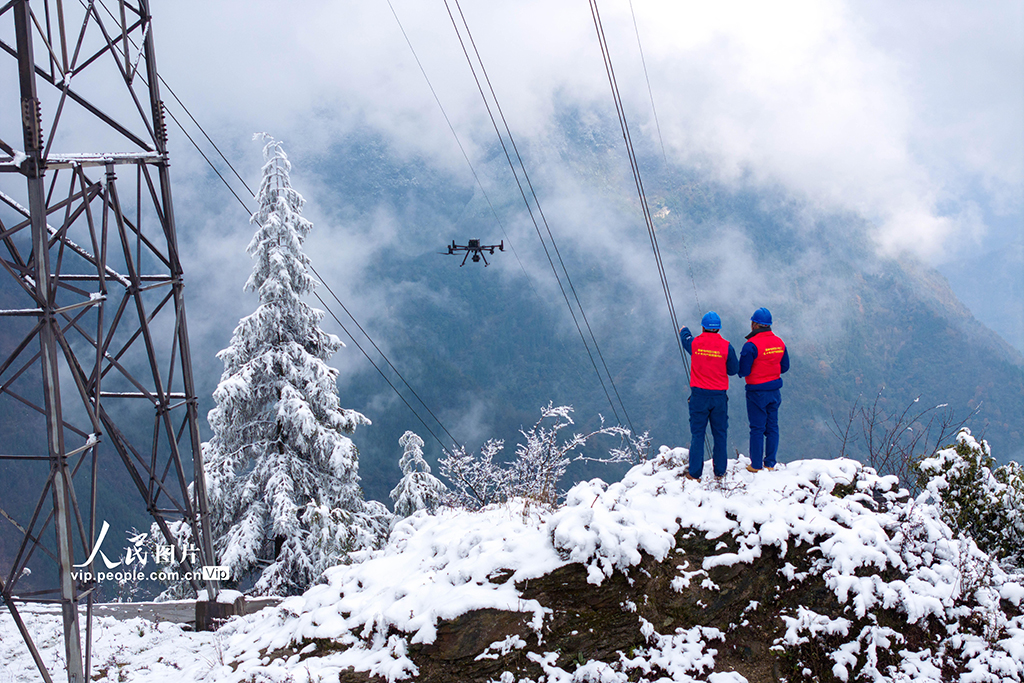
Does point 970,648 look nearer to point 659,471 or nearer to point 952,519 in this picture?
point 952,519

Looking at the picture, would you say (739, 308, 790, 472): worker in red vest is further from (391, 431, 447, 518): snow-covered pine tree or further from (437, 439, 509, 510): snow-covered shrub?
(391, 431, 447, 518): snow-covered pine tree

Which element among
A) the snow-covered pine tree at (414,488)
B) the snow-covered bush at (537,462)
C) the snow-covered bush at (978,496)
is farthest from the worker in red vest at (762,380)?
the snow-covered pine tree at (414,488)

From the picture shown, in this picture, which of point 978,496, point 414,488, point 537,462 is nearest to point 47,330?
point 537,462

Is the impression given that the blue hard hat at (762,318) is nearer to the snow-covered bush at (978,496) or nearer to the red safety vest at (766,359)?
the red safety vest at (766,359)

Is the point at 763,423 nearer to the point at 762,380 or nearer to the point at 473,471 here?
the point at 762,380

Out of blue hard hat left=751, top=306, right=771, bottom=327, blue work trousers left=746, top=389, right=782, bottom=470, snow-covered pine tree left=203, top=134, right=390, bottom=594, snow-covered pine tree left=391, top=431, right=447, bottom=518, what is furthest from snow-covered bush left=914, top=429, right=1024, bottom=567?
snow-covered pine tree left=391, top=431, right=447, bottom=518
